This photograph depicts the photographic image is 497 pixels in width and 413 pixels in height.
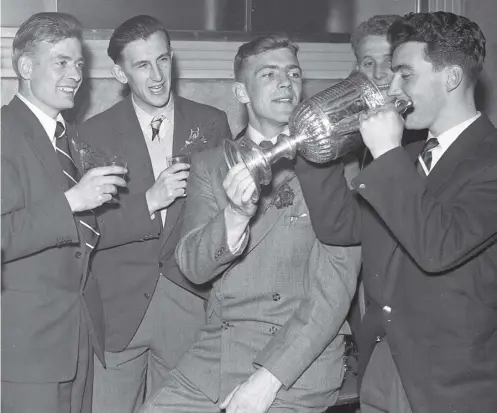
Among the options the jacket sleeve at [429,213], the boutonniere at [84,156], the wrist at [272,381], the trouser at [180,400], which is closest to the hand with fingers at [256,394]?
the wrist at [272,381]

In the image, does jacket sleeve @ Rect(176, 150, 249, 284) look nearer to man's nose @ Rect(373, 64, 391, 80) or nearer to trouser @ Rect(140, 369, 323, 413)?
trouser @ Rect(140, 369, 323, 413)

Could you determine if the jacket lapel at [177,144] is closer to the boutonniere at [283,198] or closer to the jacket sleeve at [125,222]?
the jacket sleeve at [125,222]

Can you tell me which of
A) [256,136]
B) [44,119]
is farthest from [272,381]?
[44,119]

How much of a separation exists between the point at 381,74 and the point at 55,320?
1812 mm

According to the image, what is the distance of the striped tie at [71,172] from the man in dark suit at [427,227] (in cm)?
85

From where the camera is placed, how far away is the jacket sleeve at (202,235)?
2357 mm

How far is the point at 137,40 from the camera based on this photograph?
3.30 metres

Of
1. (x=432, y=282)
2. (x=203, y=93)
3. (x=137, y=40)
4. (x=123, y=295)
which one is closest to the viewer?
(x=432, y=282)

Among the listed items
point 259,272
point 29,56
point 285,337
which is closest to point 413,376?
point 285,337

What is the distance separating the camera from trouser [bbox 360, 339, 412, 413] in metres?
2.23

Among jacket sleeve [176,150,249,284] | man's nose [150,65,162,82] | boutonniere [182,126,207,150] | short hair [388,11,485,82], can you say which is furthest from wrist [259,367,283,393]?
man's nose [150,65,162,82]

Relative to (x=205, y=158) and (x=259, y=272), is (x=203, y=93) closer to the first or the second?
(x=205, y=158)

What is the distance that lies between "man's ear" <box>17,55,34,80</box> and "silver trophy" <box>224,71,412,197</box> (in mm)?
931

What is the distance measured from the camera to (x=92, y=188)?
8.52 feet
